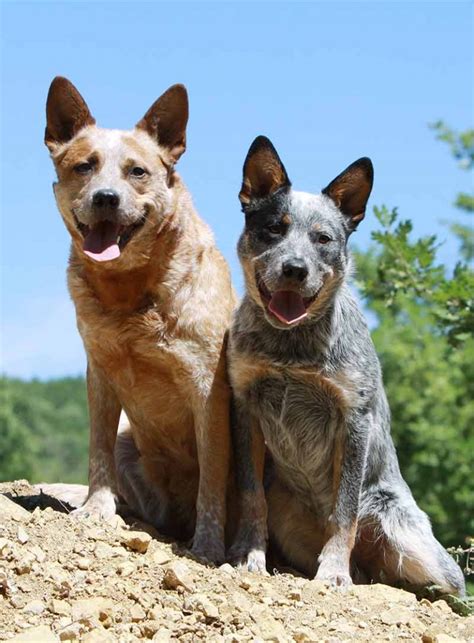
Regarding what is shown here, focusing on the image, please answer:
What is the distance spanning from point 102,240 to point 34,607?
2.50m

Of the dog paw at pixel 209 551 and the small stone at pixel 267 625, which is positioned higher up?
the dog paw at pixel 209 551

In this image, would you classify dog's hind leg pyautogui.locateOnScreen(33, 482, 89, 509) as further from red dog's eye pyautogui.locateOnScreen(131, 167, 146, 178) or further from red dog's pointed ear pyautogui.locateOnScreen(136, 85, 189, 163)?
red dog's pointed ear pyautogui.locateOnScreen(136, 85, 189, 163)

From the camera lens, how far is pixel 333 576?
21.5 feet

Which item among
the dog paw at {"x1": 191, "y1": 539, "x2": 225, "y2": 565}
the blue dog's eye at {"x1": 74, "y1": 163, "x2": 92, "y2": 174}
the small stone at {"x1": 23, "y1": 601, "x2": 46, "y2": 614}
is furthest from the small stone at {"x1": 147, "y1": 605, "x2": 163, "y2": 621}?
the blue dog's eye at {"x1": 74, "y1": 163, "x2": 92, "y2": 174}

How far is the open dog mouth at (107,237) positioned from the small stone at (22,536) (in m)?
1.80

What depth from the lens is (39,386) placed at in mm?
98812

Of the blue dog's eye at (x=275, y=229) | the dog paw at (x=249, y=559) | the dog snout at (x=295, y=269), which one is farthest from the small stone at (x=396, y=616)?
the blue dog's eye at (x=275, y=229)

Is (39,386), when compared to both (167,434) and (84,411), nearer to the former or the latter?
(84,411)

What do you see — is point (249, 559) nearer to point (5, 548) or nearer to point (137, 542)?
point (137, 542)

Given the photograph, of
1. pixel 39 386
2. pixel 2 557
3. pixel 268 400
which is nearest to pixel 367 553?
pixel 268 400

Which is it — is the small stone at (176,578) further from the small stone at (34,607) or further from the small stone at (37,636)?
the small stone at (37,636)

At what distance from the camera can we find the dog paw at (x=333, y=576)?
6.52 metres

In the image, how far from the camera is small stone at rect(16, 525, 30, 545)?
19.8ft

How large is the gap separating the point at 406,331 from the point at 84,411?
62.7 m
